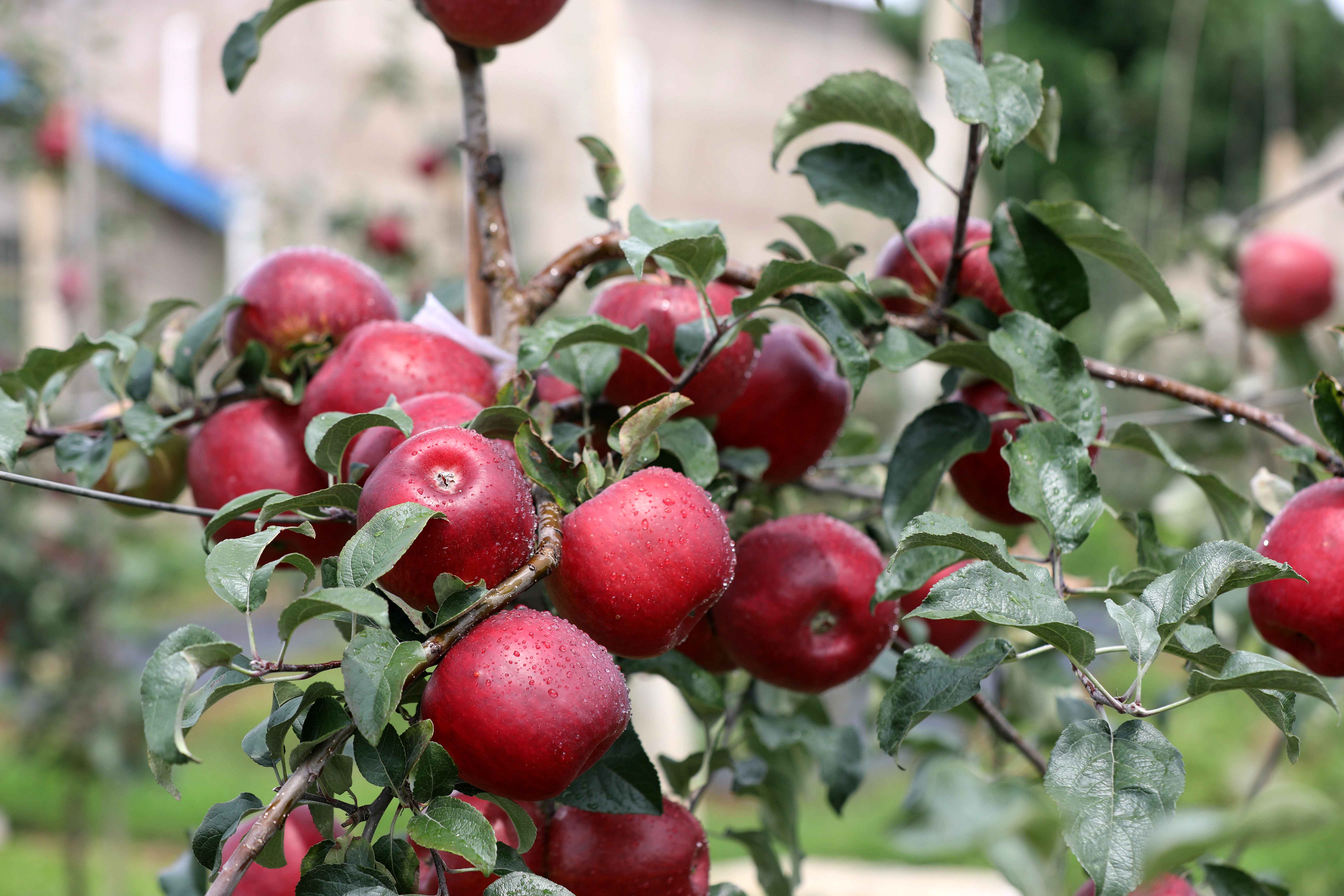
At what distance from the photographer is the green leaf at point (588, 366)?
61cm

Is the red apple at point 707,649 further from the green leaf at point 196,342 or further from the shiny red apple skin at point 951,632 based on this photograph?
the green leaf at point 196,342

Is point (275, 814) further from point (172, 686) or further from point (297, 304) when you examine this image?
point (297, 304)

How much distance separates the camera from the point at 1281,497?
675 mm

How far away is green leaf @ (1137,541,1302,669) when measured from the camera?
460 mm

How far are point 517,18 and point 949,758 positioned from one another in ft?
2.43

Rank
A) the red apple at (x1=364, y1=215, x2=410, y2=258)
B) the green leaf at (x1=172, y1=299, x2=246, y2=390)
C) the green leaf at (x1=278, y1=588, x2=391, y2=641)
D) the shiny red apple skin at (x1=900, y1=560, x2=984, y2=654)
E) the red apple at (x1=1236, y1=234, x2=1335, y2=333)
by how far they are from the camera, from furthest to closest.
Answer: the red apple at (x1=364, y1=215, x2=410, y2=258) → the red apple at (x1=1236, y1=234, x2=1335, y2=333) → the shiny red apple skin at (x1=900, y1=560, x2=984, y2=654) → the green leaf at (x1=172, y1=299, x2=246, y2=390) → the green leaf at (x1=278, y1=588, x2=391, y2=641)

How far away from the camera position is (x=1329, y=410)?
594mm

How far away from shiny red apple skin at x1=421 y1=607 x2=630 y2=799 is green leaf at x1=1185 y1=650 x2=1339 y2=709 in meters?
0.24

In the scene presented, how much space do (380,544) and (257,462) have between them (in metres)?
0.24

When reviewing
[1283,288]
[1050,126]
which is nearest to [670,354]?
[1050,126]

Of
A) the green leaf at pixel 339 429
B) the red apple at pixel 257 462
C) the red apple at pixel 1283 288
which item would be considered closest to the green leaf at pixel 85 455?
the red apple at pixel 257 462

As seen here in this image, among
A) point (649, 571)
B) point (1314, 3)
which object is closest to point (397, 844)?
point (649, 571)

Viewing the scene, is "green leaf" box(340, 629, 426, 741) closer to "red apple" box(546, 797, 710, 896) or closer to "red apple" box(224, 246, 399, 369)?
"red apple" box(546, 797, 710, 896)

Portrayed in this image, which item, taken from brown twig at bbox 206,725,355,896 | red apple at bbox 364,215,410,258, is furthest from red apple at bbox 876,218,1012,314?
red apple at bbox 364,215,410,258
